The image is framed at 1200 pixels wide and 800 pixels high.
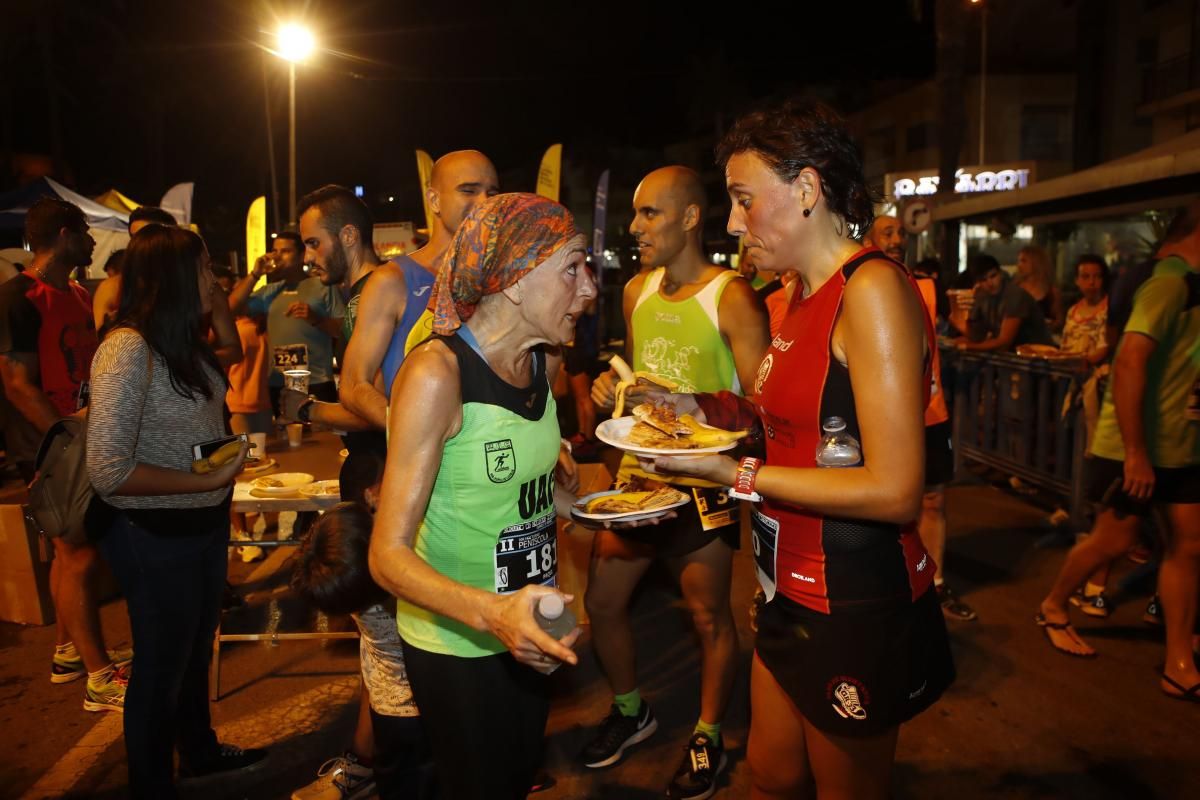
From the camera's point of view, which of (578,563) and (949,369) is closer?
(578,563)

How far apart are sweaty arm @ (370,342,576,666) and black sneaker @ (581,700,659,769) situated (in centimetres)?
230

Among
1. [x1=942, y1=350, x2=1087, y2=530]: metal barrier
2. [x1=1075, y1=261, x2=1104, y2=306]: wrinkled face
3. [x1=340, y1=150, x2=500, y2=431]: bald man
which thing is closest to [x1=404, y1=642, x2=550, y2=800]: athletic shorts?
[x1=340, y1=150, x2=500, y2=431]: bald man

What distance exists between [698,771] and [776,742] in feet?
4.14

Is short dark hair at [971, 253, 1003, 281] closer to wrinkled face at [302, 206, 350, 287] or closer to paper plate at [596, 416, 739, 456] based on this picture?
wrinkled face at [302, 206, 350, 287]

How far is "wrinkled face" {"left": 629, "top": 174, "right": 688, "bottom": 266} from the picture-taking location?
3814 millimetres

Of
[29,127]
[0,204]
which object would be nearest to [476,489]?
[0,204]

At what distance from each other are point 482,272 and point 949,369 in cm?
801

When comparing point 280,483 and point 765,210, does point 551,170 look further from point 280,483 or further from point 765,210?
point 765,210

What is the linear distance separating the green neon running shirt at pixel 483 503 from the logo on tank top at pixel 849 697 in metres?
0.88

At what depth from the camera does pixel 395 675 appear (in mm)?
3039

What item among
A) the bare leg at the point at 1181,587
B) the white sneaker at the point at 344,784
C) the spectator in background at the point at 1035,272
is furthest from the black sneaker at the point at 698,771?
the spectator in background at the point at 1035,272

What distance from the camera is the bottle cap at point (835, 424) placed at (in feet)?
6.84

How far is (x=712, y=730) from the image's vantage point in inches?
144

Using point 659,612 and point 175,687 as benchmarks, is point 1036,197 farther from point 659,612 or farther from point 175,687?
point 175,687
